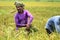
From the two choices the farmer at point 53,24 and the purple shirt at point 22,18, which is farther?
the purple shirt at point 22,18

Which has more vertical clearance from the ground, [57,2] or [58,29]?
[58,29]

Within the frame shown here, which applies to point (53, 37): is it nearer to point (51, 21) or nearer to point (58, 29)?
point (58, 29)

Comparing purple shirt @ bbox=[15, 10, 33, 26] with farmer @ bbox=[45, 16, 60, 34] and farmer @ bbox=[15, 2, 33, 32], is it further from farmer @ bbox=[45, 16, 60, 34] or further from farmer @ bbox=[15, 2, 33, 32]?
farmer @ bbox=[45, 16, 60, 34]

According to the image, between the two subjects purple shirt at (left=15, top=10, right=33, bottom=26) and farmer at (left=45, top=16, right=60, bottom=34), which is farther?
purple shirt at (left=15, top=10, right=33, bottom=26)

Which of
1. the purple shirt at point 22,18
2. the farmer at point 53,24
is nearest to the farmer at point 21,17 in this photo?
the purple shirt at point 22,18

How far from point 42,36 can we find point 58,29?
0.98 m

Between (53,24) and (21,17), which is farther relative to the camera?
→ (21,17)

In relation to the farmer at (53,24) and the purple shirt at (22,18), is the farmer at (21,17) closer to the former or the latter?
the purple shirt at (22,18)

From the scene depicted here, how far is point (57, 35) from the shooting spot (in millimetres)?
6957

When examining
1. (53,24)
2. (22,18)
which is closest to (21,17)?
(22,18)

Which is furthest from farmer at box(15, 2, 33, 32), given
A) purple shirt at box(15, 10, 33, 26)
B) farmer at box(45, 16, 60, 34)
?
farmer at box(45, 16, 60, 34)

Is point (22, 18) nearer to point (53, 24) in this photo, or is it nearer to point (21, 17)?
point (21, 17)

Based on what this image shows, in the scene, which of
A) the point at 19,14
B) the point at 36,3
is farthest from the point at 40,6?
the point at 19,14

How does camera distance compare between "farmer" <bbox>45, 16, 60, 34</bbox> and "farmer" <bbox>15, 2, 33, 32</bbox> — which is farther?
"farmer" <bbox>15, 2, 33, 32</bbox>
